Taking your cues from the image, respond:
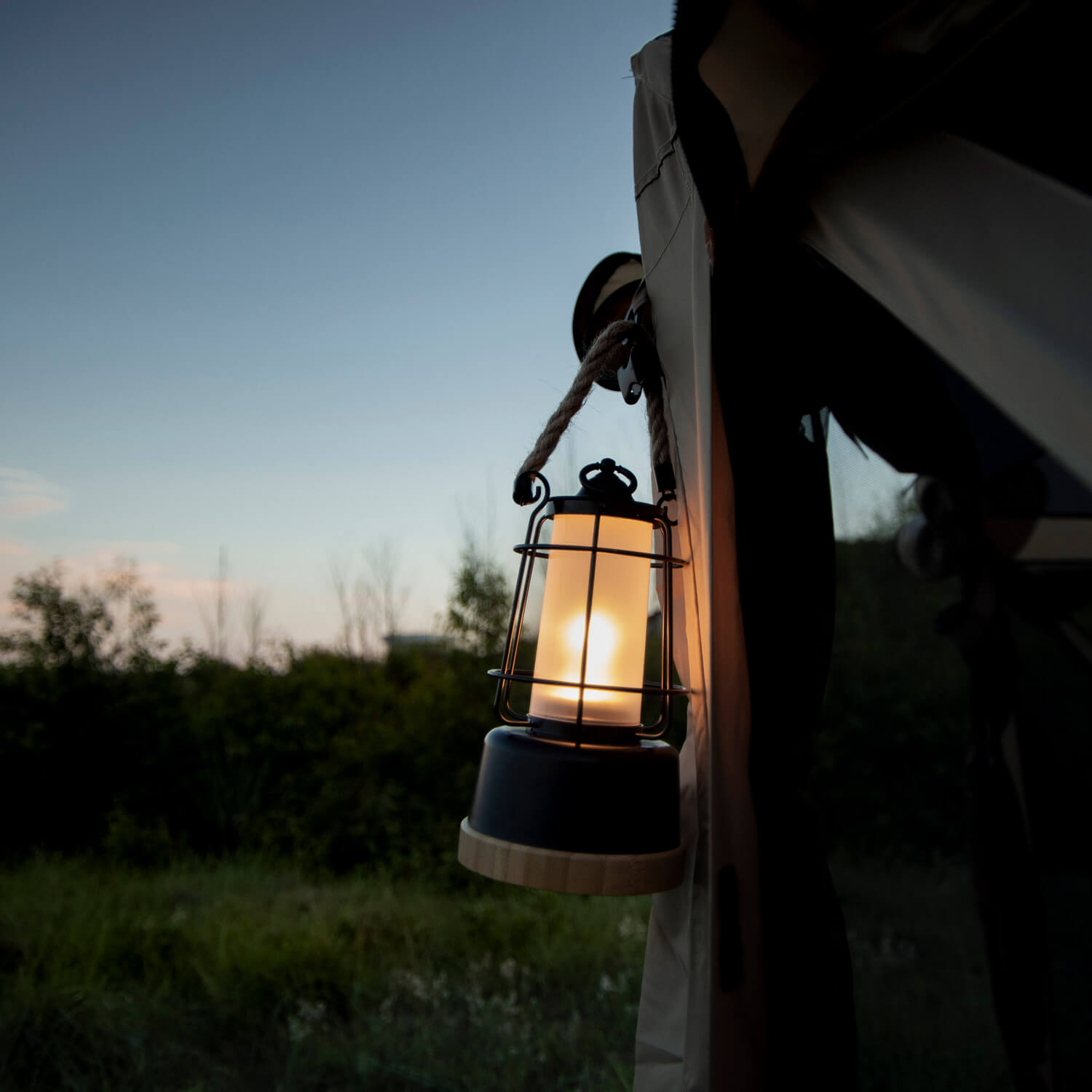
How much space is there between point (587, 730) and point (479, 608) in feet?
12.3

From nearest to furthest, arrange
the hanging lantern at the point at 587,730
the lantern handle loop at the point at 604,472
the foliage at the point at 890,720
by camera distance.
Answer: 1. the hanging lantern at the point at 587,730
2. the lantern handle loop at the point at 604,472
3. the foliage at the point at 890,720

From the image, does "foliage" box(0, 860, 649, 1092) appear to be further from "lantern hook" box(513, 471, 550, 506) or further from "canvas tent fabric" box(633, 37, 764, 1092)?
"lantern hook" box(513, 471, 550, 506)

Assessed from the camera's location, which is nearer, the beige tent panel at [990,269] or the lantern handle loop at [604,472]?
the beige tent panel at [990,269]

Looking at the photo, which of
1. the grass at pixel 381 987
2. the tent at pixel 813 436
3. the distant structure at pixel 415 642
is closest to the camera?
the tent at pixel 813 436

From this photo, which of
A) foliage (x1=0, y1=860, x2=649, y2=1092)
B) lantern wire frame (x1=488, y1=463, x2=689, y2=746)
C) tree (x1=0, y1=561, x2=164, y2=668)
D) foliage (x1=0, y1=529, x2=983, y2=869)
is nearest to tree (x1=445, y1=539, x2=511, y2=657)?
foliage (x1=0, y1=529, x2=983, y2=869)

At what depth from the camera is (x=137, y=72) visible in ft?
10.0

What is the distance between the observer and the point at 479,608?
4422mm

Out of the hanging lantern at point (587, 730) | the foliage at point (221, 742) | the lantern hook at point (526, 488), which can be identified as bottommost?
the foliage at point (221, 742)

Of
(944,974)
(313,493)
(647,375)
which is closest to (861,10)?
(647,375)

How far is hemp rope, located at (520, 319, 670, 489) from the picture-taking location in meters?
0.78

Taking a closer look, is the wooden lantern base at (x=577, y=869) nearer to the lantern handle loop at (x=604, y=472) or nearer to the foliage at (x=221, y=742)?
the lantern handle loop at (x=604, y=472)

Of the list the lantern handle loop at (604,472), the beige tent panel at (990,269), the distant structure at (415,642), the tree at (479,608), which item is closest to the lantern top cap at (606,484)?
the lantern handle loop at (604,472)

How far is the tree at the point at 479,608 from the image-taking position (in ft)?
14.4

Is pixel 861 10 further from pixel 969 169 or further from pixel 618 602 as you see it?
pixel 618 602
